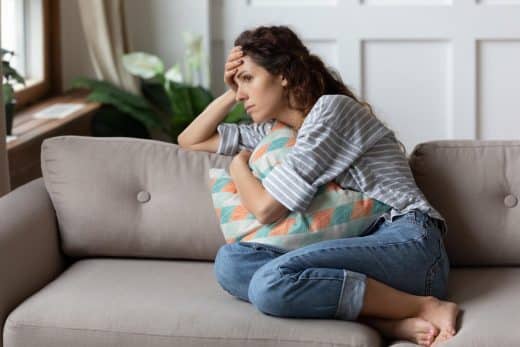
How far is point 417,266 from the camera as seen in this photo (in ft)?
7.43

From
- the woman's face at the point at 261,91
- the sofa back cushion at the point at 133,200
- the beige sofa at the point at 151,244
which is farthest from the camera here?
the sofa back cushion at the point at 133,200

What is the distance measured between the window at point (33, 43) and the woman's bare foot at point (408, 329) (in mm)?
2070

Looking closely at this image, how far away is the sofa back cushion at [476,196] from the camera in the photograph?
2.52m

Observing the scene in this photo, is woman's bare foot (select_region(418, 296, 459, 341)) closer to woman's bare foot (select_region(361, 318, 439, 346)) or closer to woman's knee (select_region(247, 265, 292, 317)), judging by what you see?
woman's bare foot (select_region(361, 318, 439, 346))

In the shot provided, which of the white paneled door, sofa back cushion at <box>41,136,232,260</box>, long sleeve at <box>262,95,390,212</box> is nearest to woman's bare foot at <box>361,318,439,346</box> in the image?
long sleeve at <box>262,95,390,212</box>

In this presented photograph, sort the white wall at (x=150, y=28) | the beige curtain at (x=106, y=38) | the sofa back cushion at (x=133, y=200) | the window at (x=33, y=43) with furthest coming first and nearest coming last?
the white wall at (x=150, y=28), the beige curtain at (x=106, y=38), the window at (x=33, y=43), the sofa back cushion at (x=133, y=200)

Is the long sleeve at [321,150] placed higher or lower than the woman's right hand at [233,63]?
lower

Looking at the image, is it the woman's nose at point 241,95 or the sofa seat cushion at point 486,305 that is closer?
the sofa seat cushion at point 486,305

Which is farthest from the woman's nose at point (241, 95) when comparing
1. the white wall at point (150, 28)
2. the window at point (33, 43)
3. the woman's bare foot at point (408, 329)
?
the white wall at point (150, 28)

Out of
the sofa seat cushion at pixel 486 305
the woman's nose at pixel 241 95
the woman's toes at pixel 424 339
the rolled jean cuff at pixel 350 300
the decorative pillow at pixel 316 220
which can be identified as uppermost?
the woman's nose at pixel 241 95

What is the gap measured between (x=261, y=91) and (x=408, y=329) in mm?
668

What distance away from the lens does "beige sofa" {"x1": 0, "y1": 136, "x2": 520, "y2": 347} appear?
2.20m

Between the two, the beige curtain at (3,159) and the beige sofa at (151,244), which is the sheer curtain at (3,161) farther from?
the beige sofa at (151,244)

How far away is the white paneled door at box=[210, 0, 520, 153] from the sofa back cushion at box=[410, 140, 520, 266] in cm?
152
